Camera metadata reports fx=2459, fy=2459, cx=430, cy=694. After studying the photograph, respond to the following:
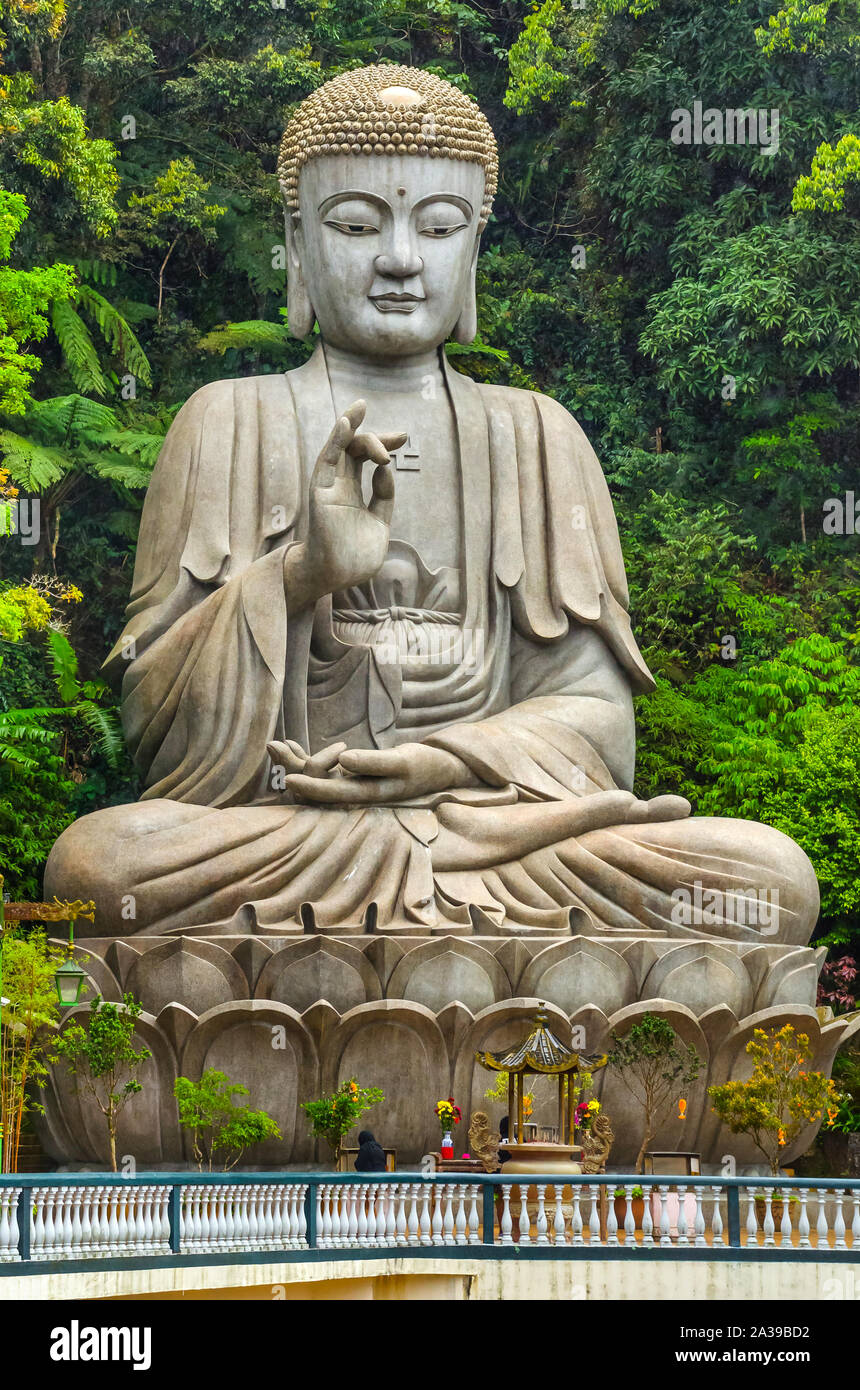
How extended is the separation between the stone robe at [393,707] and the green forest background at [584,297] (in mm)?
4547

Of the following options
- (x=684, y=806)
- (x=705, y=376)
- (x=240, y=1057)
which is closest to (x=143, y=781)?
(x=240, y=1057)

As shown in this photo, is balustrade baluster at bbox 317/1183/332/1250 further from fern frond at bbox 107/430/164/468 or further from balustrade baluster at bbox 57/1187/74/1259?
fern frond at bbox 107/430/164/468

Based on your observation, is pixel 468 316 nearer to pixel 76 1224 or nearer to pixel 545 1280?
pixel 545 1280

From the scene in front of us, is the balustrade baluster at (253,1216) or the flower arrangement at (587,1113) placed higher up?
the balustrade baluster at (253,1216)

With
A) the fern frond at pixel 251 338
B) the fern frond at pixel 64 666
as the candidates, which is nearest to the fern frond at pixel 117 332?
the fern frond at pixel 251 338

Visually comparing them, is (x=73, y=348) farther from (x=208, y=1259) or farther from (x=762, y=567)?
(x=208, y=1259)

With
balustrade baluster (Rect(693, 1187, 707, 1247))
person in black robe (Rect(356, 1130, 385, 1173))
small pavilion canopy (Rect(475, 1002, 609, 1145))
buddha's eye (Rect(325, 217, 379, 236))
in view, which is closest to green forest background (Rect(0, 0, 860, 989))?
buddha's eye (Rect(325, 217, 379, 236))

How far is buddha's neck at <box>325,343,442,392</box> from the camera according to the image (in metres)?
14.2

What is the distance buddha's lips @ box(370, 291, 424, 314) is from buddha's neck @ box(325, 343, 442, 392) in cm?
38

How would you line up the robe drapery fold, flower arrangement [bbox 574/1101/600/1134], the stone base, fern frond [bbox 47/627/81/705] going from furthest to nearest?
1. fern frond [bbox 47/627/81/705]
2. the robe drapery fold
3. the stone base
4. flower arrangement [bbox 574/1101/600/1134]

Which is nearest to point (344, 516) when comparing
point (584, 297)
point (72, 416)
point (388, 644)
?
point (388, 644)

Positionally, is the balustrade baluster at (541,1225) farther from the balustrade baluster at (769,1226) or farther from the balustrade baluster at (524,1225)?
the balustrade baluster at (769,1226)

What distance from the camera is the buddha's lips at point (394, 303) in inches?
548

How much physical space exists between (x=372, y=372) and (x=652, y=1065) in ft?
14.9
